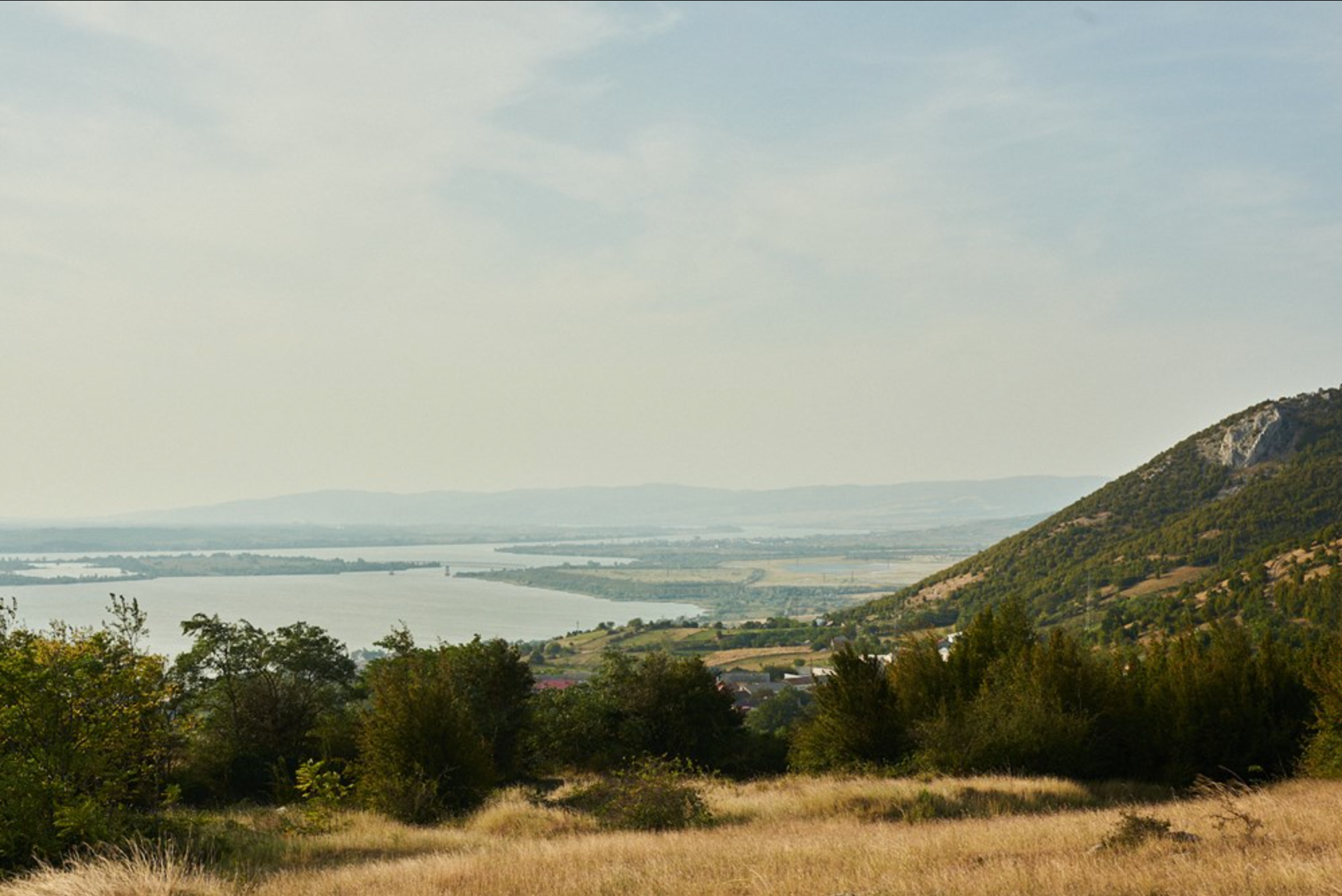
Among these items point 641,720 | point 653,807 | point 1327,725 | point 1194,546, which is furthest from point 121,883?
point 1194,546

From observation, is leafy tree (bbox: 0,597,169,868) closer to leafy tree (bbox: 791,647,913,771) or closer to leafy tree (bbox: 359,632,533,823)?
leafy tree (bbox: 359,632,533,823)

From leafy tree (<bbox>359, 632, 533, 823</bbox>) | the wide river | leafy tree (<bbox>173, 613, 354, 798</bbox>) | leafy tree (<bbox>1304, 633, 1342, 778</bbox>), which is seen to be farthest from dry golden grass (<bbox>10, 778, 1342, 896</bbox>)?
the wide river

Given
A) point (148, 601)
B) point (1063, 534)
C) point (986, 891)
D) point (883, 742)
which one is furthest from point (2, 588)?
point (986, 891)

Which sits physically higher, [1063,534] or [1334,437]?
[1334,437]

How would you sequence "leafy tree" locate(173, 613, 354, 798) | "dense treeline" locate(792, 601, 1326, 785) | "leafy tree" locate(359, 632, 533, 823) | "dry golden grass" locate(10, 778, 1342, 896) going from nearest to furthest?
"dry golden grass" locate(10, 778, 1342, 896), "leafy tree" locate(359, 632, 533, 823), "dense treeline" locate(792, 601, 1326, 785), "leafy tree" locate(173, 613, 354, 798)

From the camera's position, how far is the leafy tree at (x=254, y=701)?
31219 mm

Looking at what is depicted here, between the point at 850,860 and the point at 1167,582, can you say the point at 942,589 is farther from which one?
the point at 850,860

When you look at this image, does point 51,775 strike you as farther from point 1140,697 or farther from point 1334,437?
point 1334,437

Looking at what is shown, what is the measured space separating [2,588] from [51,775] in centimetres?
20573

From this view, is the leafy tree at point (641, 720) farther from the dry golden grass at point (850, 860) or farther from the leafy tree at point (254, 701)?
the dry golden grass at point (850, 860)

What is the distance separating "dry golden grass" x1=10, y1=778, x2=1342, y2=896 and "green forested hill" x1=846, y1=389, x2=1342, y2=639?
214ft

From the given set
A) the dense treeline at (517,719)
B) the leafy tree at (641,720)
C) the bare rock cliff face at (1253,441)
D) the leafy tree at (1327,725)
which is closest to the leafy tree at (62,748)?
the dense treeline at (517,719)

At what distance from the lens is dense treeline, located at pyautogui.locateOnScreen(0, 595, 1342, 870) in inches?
546

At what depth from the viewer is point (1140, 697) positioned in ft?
98.8
